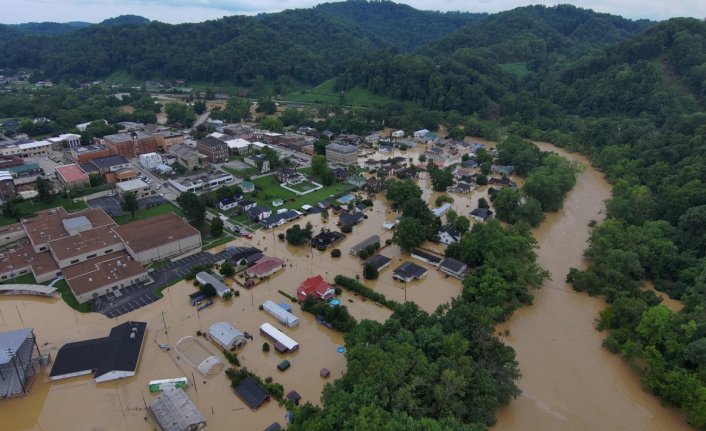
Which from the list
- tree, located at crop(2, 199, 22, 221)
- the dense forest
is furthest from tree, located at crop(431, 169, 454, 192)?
tree, located at crop(2, 199, 22, 221)

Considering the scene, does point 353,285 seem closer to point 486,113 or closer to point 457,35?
point 486,113

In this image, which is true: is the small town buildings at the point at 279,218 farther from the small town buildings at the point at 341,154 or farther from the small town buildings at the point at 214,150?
the small town buildings at the point at 214,150

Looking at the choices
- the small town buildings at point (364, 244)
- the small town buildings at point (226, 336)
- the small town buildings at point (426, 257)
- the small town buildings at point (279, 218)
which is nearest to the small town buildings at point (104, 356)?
the small town buildings at point (226, 336)

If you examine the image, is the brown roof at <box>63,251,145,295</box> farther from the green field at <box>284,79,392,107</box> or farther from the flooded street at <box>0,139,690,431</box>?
the green field at <box>284,79,392,107</box>


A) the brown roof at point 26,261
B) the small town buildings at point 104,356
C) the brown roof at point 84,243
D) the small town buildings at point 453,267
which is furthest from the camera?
the brown roof at point 84,243

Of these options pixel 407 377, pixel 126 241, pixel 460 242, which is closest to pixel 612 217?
pixel 460 242

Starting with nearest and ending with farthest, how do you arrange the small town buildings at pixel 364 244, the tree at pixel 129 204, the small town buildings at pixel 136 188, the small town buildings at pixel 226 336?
1. the small town buildings at pixel 226 336
2. the small town buildings at pixel 364 244
3. the tree at pixel 129 204
4. the small town buildings at pixel 136 188
